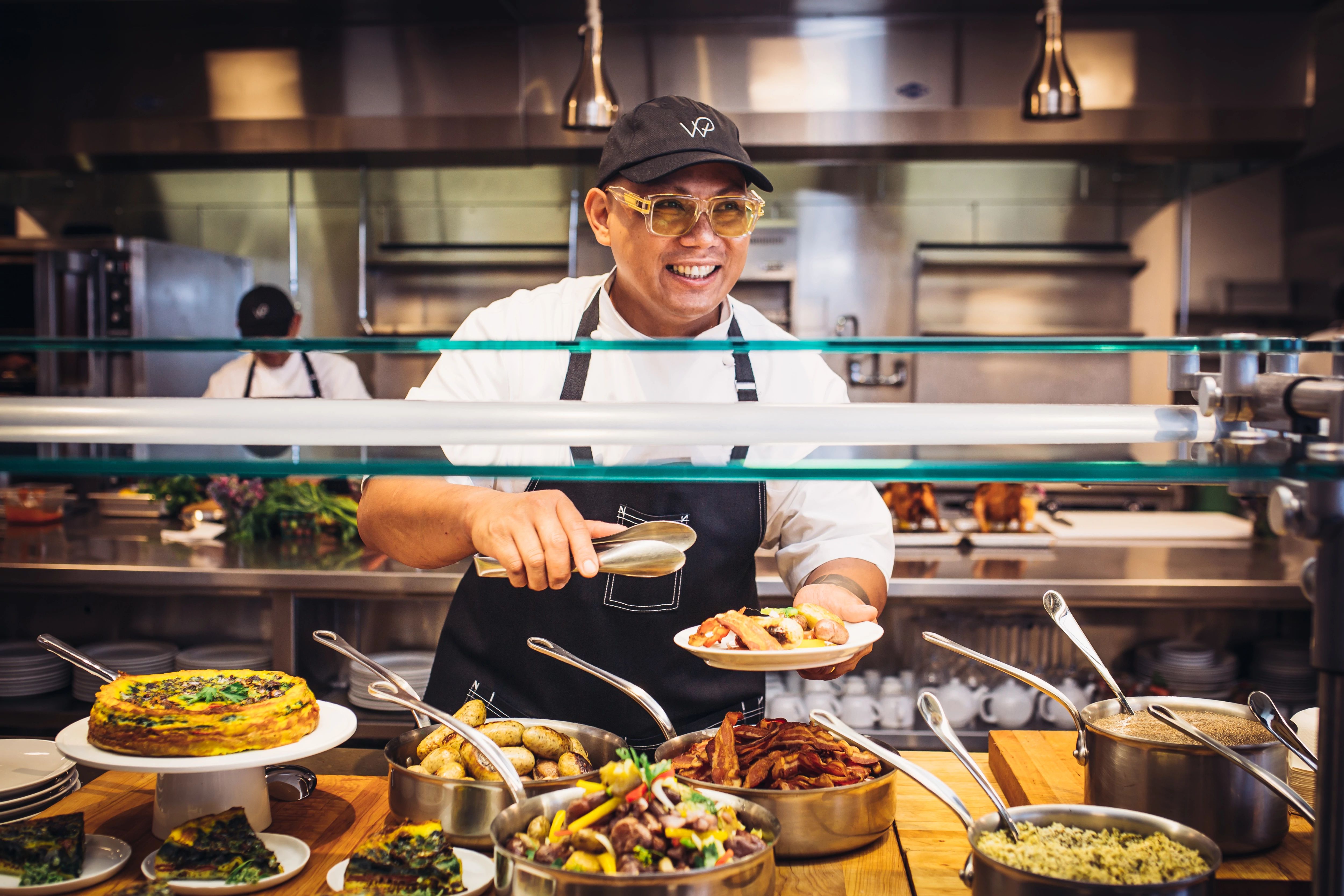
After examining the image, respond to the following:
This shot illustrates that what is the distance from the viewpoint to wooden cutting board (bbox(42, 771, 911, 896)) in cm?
119

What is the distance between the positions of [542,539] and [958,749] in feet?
1.83

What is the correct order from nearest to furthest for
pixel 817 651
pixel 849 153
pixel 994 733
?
pixel 817 651, pixel 994 733, pixel 849 153

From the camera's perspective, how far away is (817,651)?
128 centimetres

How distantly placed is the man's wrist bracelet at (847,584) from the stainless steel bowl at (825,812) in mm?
500

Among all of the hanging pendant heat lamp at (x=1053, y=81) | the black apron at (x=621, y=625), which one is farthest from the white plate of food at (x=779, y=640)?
the hanging pendant heat lamp at (x=1053, y=81)

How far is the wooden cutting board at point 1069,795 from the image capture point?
1171 millimetres

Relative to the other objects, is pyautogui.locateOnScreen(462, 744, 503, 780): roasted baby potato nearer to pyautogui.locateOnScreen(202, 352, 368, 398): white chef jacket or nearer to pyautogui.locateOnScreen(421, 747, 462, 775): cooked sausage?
pyautogui.locateOnScreen(421, 747, 462, 775): cooked sausage

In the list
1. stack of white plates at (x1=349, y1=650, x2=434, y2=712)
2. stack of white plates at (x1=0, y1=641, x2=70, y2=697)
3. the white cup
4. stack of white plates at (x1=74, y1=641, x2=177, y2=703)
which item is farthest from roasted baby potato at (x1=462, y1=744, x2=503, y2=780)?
stack of white plates at (x1=0, y1=641, x2=70, y2=697)

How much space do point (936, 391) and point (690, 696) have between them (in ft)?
15.3

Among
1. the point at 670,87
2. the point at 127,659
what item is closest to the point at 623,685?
the point at 127,659

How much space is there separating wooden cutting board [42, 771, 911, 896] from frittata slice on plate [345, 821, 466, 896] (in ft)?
0.25

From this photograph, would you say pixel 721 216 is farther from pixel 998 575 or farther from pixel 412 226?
pixel 412 226

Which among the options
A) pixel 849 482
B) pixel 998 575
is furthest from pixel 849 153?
pixel 849 482

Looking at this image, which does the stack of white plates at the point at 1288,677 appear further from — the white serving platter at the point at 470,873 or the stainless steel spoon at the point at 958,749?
the white serving platter at the point at 470,873
